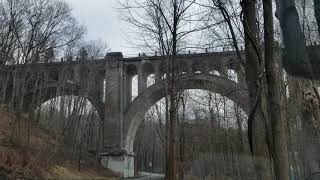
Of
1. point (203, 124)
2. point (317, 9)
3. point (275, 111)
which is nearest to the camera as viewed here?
point (317, 9)

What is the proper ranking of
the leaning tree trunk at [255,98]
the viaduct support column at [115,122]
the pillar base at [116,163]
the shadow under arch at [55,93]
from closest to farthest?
the leaning tree trunk at [255,98]
the shadow under arch at [55,93]
the pillar base at [116,163]
the viaduct support column at [115,122]

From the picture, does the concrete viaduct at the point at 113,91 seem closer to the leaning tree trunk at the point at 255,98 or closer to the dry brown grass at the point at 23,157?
the dry brown grass at the point at 23,157

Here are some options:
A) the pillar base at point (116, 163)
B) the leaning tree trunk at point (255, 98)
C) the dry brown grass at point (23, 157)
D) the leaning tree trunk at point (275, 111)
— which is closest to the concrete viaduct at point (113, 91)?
the pillar base at point (116, 163)

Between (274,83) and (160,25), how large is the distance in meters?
12.7

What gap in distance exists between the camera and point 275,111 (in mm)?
4059

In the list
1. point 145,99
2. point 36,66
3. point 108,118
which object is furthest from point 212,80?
point 36,66

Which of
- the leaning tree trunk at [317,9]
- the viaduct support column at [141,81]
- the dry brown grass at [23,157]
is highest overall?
the viaduct support column at [141,81]

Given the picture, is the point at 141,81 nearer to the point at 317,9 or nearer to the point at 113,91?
the point at 113,91

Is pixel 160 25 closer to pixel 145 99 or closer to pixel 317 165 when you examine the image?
pixel 317 165

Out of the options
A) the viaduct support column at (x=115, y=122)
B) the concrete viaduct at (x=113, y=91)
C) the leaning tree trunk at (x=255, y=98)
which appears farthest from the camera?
the viaduct support column at (x=115, y=122)

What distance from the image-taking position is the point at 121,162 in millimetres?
39844

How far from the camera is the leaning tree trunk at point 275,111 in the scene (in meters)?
3.92

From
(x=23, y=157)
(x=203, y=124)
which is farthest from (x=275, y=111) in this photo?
(x=203, y=124)

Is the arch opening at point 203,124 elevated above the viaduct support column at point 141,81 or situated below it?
below
